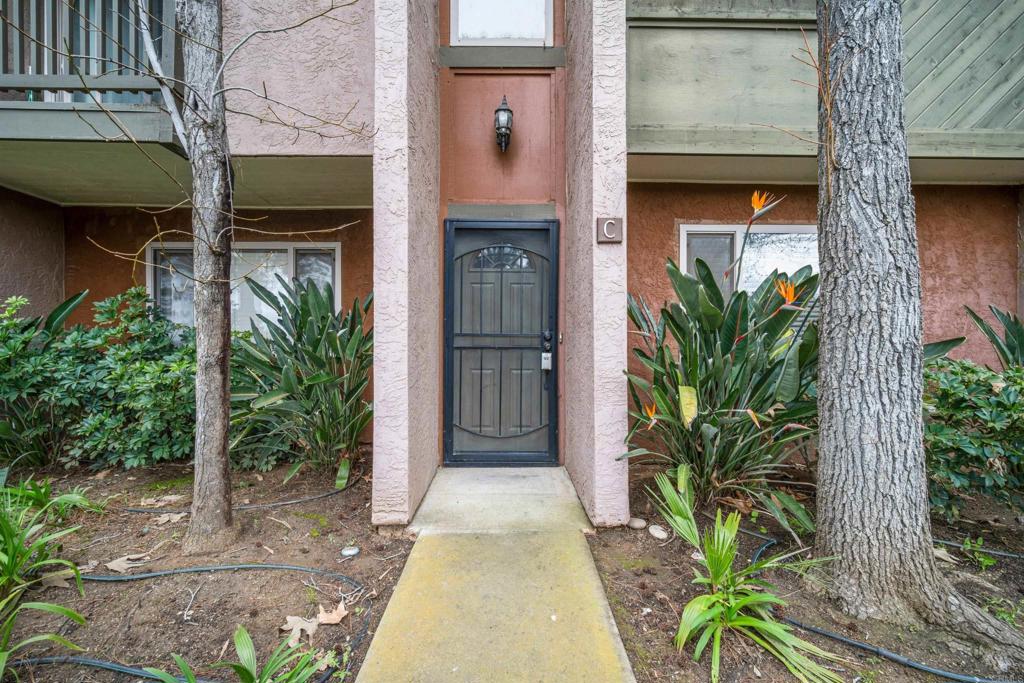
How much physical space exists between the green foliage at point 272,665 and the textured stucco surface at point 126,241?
135 inches

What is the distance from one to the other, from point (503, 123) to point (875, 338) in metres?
3.25

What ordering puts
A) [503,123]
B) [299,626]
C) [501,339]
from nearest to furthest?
[299,626], [503,123], [501,339]

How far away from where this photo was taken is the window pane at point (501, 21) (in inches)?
161

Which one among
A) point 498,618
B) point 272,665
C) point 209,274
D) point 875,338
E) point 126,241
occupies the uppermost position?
point 126,241

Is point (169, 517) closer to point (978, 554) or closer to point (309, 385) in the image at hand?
point (309, 385)

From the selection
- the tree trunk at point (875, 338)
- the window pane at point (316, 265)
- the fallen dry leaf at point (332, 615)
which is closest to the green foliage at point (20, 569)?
A: the fallen dry leaf at point (332, 615)

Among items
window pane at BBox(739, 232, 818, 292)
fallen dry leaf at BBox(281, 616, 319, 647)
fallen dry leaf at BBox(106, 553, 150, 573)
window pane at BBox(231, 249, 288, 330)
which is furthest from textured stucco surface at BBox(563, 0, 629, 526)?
window pane at BBox(231, 249, 288, 330)

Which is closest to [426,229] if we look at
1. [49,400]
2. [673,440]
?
[673,440]

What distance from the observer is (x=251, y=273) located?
187 inches

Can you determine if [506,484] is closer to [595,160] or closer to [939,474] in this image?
[595,160]

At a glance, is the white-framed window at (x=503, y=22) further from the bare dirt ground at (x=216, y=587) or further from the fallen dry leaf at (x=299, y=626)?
the fallen dry leaf at (x=299, y=626)

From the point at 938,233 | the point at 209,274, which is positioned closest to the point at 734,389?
the point at 209,274

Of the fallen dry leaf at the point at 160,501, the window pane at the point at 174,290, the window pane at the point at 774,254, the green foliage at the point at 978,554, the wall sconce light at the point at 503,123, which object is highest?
the wall sconce light at the point at 503,123

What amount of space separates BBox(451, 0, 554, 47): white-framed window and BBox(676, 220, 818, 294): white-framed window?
7.45 ft
